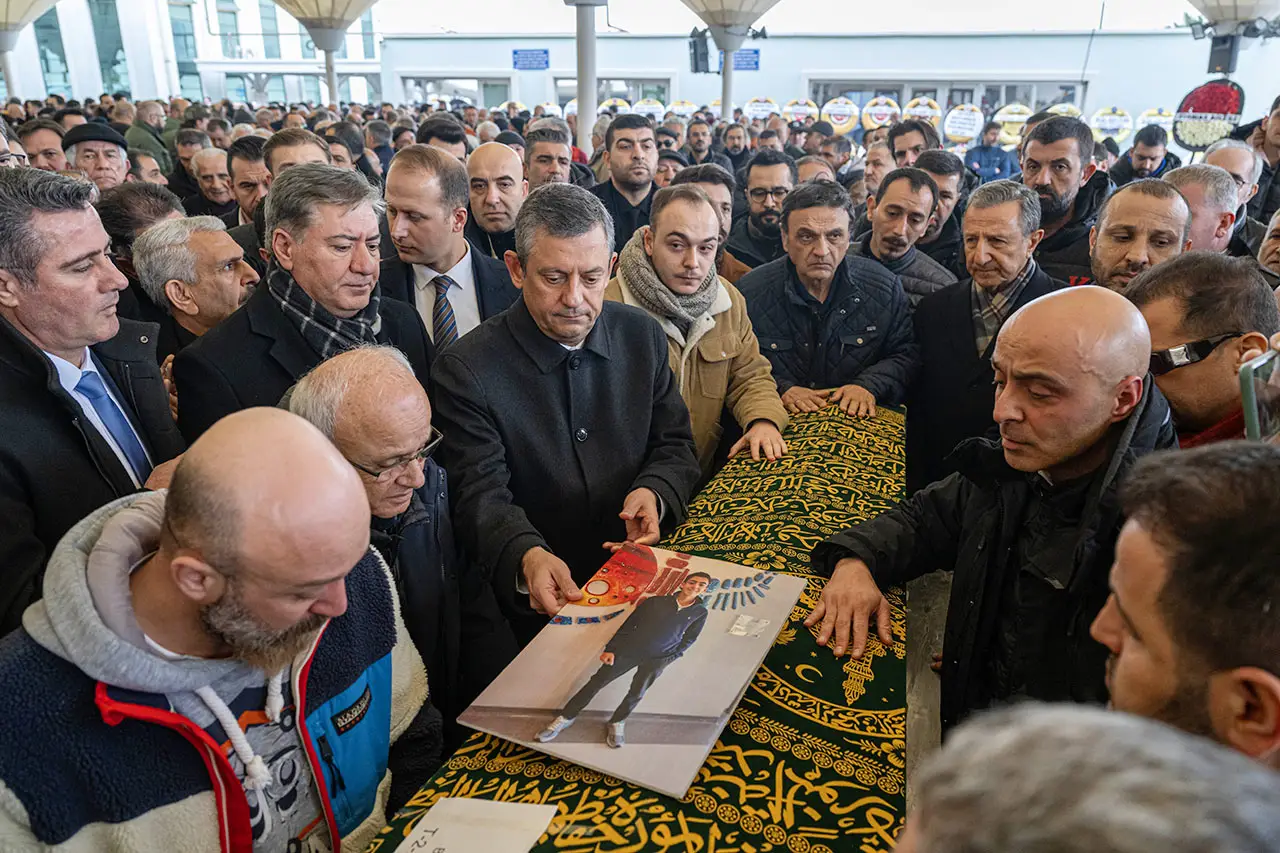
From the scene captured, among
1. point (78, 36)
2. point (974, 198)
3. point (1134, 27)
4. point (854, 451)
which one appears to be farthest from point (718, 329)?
point (78, 36)

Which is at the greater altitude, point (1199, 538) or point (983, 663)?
point (1199, 538)

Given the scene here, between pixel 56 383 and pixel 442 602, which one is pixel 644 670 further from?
pixel 56 383

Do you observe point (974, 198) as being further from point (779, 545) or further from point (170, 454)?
point (170, 454)

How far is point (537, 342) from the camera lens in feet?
9.03

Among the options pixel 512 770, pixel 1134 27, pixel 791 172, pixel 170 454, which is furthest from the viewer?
pixel 1134 27

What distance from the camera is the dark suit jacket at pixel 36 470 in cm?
200

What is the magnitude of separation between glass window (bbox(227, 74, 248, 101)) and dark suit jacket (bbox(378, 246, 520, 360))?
31176 millimetres

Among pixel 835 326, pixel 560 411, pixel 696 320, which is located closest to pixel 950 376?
pixel 835 326

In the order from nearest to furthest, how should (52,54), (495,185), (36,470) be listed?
(36,470), (495,185), (52,54)

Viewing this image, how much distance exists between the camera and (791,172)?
6.04 meters

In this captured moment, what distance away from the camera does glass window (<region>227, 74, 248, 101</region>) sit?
3000 cm

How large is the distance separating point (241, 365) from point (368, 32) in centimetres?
2953

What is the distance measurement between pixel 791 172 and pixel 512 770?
5.31 meters

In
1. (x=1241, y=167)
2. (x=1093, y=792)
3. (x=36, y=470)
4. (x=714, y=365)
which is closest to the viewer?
(x=1093, y=792)
